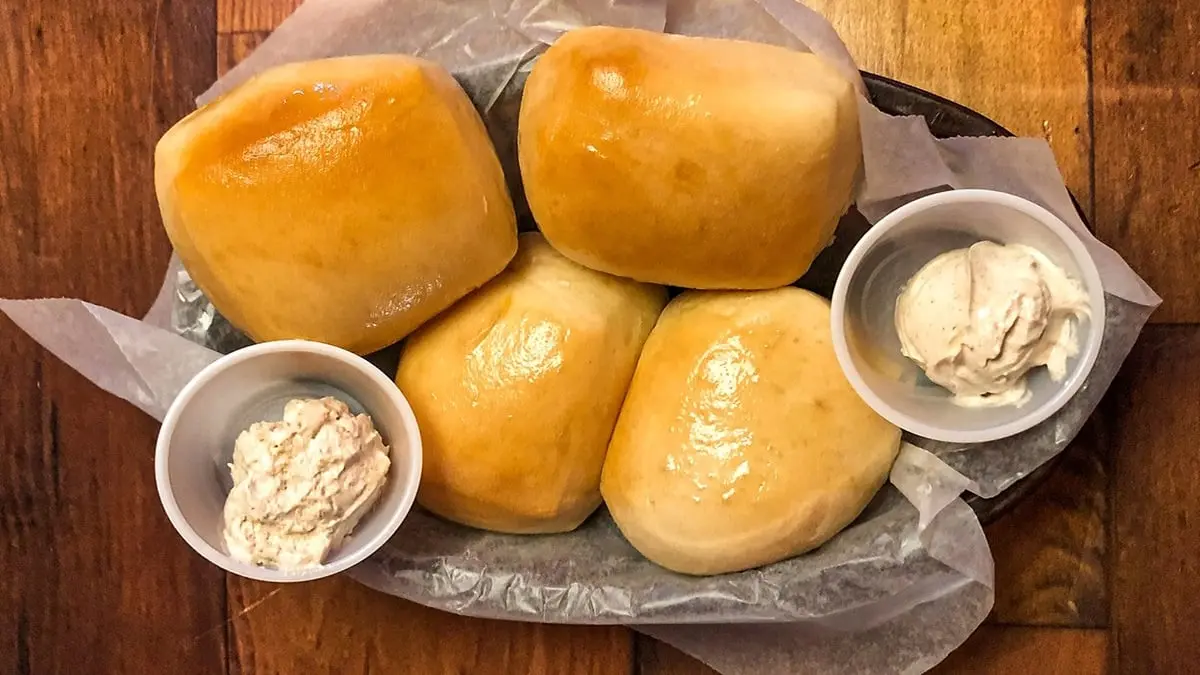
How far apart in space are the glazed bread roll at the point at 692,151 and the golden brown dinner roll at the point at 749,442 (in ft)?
0.16

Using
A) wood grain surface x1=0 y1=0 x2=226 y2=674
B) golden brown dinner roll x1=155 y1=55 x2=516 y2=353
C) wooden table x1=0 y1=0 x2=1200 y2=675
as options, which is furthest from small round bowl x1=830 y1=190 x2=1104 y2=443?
wood grain surface x1=0 y1=0 x2=226 y2=674

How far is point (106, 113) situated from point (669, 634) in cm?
65

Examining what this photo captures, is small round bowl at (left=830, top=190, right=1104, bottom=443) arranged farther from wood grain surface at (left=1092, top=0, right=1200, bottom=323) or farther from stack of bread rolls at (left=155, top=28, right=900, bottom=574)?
wood grain surface at (left=1092, top=0, right=1200, bottom=323)

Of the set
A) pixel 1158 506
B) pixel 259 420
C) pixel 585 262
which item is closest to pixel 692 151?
pixel 585 262

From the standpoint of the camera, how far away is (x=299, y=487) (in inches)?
25.2

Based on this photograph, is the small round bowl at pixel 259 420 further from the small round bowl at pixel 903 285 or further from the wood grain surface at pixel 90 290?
the small round bowl at pixel 903 285

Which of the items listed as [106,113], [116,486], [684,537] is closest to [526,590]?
[684,537]

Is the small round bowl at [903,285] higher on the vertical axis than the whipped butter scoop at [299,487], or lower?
higher

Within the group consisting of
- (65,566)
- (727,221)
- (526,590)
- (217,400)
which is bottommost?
(65,566)

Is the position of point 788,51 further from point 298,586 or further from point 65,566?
point 65,566

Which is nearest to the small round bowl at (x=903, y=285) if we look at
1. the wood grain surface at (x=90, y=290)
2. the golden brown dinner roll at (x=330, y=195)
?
the golden brown dinner roll at (x=330, y=195)

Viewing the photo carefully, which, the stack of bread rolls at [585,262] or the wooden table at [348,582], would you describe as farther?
the wooden table at [348,582]

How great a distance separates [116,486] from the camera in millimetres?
841

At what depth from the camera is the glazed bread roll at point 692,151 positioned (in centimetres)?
64
